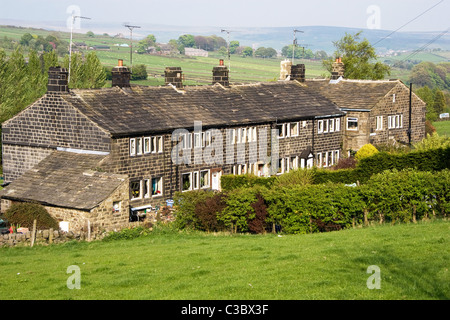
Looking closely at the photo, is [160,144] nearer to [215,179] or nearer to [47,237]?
[215,179]

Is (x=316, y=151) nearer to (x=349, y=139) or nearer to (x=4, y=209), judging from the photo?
(x=349, y=139)

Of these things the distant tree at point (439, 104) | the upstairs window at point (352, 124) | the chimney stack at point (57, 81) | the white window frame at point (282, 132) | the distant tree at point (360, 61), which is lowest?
the white window frame at point (282, 132)

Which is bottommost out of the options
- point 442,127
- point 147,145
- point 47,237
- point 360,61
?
point 47,237

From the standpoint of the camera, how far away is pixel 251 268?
75.5 ft

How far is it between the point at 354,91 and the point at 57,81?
30.1 m

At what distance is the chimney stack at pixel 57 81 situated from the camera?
46.0 meters

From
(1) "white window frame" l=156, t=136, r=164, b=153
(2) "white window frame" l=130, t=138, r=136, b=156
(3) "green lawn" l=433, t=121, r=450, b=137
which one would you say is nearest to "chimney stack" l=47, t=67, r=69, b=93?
(2) "white window frame" l=130, t=138, r=136, b=156

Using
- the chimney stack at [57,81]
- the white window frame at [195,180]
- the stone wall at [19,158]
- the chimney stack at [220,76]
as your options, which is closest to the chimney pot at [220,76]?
the chimney stack at [220,76]

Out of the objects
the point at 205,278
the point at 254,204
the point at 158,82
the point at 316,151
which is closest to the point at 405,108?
the point at 316,151

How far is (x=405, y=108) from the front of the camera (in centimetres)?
6819

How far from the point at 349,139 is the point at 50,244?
119 feet

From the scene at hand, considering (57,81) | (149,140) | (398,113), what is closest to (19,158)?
(57,81)

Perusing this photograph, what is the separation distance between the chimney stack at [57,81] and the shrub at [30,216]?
9.07 meters

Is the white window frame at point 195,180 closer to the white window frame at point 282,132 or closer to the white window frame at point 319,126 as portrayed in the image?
the white window frame at point 282,132
